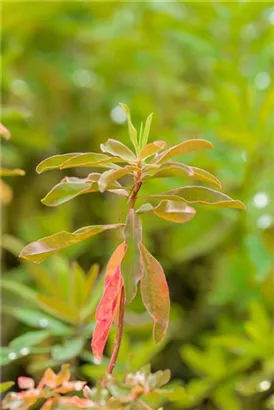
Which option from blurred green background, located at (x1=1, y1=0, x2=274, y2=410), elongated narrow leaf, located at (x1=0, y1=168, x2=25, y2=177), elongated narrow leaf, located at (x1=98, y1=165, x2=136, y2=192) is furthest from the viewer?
blurred green background, located at (x1=1, y1=0, x2=274, y2=410)

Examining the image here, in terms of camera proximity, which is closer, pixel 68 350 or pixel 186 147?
pixel 186 147

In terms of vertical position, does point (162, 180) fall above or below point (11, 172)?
above

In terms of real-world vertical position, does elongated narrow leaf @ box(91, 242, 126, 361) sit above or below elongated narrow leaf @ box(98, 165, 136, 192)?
below

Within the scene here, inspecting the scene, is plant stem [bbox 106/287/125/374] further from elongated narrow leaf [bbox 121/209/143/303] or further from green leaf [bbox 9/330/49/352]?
green leaf [bbox 9/330/49/352]

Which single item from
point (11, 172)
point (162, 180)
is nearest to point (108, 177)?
point (11, 172)

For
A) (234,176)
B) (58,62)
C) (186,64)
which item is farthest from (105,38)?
(234,176)

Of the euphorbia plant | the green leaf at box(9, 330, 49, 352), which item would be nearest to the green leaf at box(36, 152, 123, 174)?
the euphorbia plant

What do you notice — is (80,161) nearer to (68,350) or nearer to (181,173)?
(181,173)

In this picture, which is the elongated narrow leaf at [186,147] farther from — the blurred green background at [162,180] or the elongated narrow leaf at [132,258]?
the blurred green background at [162,180]
